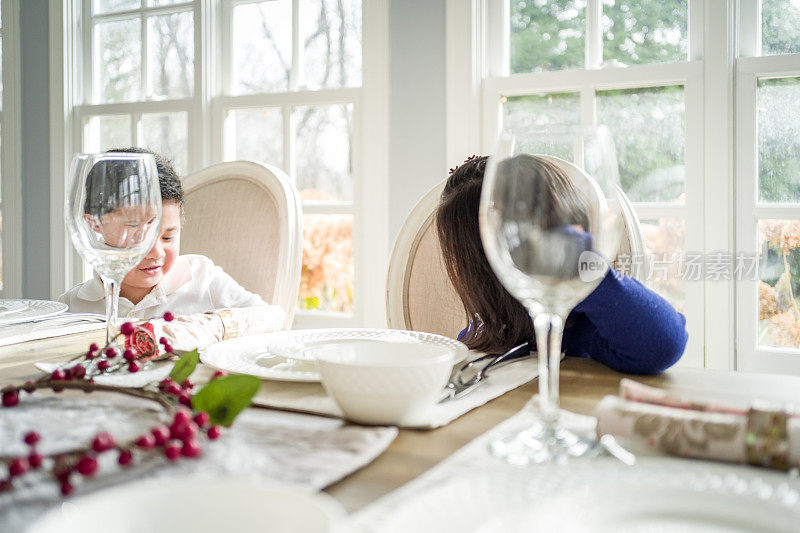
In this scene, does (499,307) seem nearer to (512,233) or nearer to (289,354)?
(289,354)

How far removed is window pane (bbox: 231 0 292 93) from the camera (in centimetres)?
290

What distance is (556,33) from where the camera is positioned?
2.34 m

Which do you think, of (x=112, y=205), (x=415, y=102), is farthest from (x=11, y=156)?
(x=112, y=205)

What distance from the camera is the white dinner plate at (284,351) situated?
735 millimetres

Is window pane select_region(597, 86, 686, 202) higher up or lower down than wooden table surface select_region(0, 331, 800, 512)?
higher up

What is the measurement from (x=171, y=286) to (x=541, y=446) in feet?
4.43

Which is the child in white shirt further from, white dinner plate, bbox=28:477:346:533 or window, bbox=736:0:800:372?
window, bbox=736:0:800:372

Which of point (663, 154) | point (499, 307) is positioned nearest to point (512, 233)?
point (499, 307)

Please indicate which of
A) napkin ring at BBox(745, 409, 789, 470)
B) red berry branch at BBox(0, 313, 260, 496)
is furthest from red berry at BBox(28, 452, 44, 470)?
napkin ring at BBox(745, 409, 789, 470)

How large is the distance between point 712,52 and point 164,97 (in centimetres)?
223

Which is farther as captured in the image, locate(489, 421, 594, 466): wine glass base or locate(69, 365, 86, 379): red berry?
locate(69, 365, 86, 379): red berry

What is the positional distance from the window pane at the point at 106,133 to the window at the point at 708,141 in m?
1.98

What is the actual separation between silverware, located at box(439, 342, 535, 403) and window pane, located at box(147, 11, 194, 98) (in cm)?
256

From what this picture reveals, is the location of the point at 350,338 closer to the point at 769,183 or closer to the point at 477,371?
the point at 477,371
